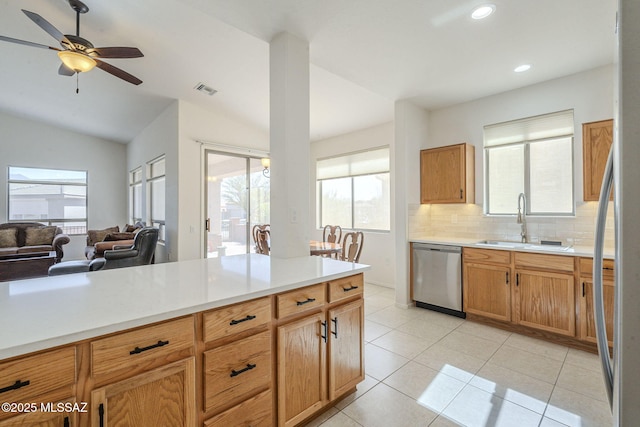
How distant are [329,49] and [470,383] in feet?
10.1

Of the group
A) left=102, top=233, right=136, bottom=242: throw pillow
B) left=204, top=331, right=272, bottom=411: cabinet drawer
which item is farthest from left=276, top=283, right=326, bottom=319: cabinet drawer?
left=102, top=233, right=136, bottom=242: throw pillow

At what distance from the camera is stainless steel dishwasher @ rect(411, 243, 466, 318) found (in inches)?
134

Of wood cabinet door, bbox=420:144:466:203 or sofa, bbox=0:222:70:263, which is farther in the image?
sofa, bbox=0:222:70:263

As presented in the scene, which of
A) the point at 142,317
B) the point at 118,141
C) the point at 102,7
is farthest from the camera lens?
the point at 118,141

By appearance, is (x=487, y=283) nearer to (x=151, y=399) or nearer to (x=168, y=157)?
(x=151, y=399)

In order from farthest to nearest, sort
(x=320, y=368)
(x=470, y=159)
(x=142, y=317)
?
(x=470, y=159), (x=320, y=368), (x=142, y=317)

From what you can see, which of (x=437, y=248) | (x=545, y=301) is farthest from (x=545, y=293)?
(x=437, y=248)

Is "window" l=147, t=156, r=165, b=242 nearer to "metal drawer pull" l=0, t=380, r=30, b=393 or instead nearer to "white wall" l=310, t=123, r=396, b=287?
"white wall" l=310, t=123, r=396, b=287

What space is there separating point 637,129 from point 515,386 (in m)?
2.16

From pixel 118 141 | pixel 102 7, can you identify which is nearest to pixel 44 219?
pixel 118 141

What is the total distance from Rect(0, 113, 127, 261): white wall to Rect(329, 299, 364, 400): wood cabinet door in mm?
9056

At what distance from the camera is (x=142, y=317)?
1.07 m

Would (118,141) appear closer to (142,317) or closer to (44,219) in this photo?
(44,219)

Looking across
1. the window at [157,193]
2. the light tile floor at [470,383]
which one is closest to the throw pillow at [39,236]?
the window at [157,193]
